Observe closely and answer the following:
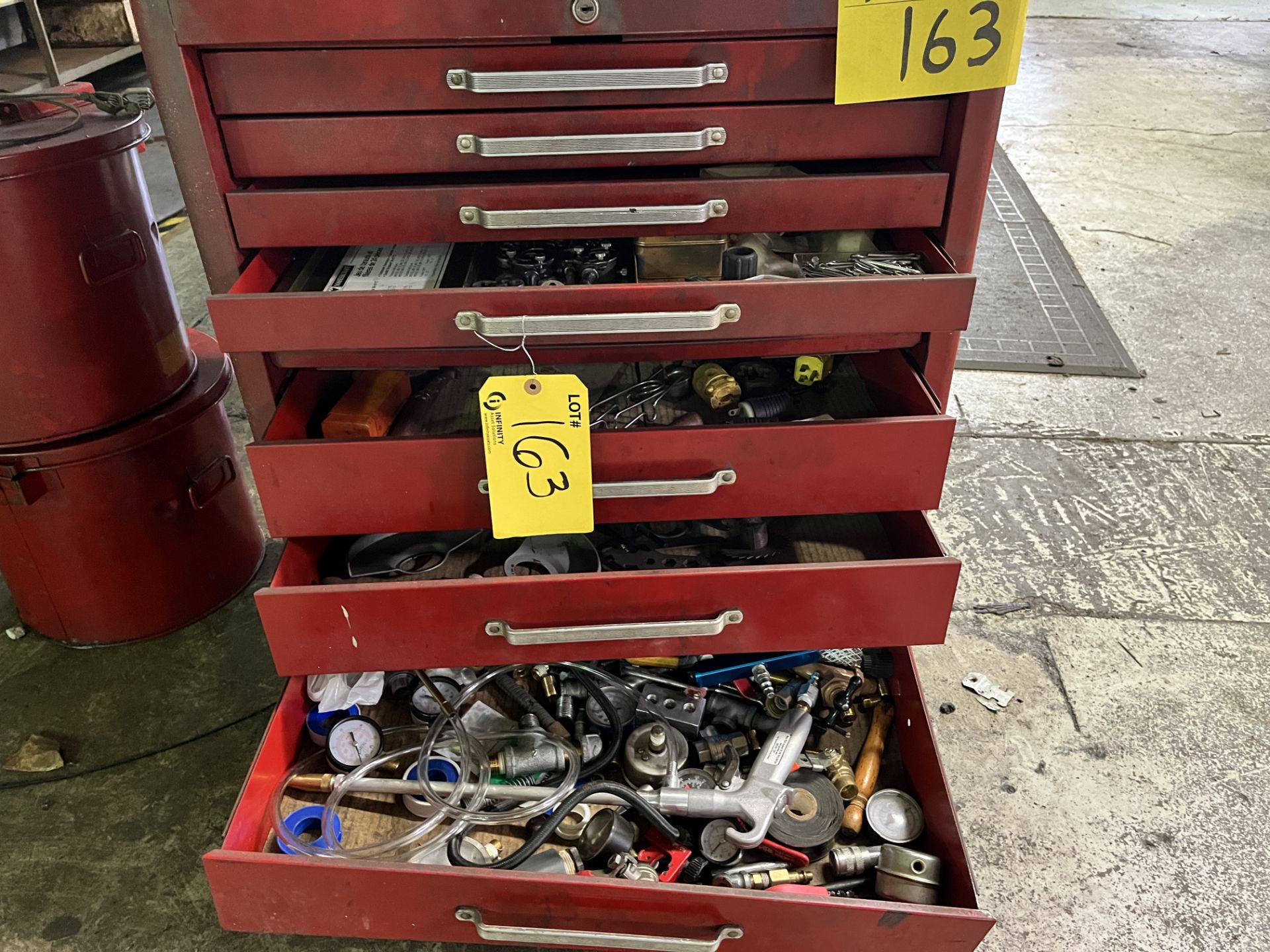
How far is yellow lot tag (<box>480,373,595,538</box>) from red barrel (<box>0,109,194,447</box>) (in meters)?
0.69

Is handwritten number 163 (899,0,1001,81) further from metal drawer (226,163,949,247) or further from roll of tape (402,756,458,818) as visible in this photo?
roll of tape (402,756,458,818)

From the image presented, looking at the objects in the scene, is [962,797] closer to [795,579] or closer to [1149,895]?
[1149,895]

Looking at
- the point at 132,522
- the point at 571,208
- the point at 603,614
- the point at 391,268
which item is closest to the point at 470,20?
the point at 571,208

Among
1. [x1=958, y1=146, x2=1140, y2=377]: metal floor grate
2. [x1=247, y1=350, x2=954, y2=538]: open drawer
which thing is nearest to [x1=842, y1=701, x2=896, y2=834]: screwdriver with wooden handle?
[x1=247, y1=350, x2=954, y2=538]: open drawer

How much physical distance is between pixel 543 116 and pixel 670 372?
43 centimetres

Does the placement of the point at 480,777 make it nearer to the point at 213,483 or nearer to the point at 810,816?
the point at 810,816

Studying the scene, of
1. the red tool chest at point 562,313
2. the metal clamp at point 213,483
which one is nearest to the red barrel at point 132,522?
the metal clamp at point 213,483

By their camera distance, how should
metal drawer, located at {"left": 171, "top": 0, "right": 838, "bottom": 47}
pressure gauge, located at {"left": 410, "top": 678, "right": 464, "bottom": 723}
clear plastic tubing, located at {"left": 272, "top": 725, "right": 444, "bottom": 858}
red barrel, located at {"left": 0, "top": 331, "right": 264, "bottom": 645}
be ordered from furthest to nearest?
red barrel, located at {"left": 0, "top": 331, "right": 264, "bottom": 645}
pressure gauge, located at {"left": 410, "top": 678, "right": 464, "bottom": 723}
clear plastic tubing, located at {"left": 272, "top": 725, "right": 444, "bottom": 858}
metal drawer, located at {"left": 171, "top": 0, "right": 838, "bottom": 47}

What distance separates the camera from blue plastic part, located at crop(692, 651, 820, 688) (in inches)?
48.0

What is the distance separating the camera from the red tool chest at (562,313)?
807 mm

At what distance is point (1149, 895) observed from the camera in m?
1.11

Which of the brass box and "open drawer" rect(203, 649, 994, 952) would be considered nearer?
"open drawer" rect(203, 649, 994, 952)

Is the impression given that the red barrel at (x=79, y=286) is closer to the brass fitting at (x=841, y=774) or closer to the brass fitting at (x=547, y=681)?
the brass fitting at (x=547, y=681)

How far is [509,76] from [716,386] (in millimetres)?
447
